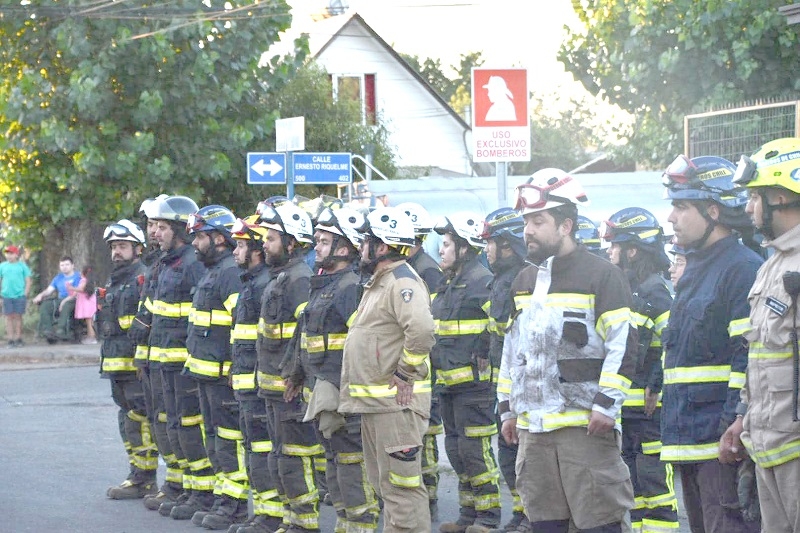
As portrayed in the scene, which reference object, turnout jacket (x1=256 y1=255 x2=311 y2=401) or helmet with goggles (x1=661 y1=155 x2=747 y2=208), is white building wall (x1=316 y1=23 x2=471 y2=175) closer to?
turnout jacket (x1=256 y1=255 x2=311 y2=401)

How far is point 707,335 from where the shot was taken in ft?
19.3

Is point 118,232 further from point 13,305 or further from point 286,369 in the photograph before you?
point 13,305

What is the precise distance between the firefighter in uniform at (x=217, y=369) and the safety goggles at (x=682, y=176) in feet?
13.7

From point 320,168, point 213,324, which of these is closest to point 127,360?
point 213,324

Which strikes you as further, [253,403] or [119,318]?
[119,318]

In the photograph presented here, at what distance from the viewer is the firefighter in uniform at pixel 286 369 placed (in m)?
8.57

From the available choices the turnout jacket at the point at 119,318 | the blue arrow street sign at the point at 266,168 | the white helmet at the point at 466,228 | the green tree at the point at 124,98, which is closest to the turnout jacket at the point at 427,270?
the white helmet at the point at 466,228

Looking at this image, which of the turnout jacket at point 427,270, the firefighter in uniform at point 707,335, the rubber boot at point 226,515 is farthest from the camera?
the turnout jacket at point 427,270

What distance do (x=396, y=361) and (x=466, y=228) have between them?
218 cm

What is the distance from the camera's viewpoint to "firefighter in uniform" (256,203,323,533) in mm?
8570

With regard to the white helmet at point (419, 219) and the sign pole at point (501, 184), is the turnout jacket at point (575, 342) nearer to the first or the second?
the white helmet at point (419, 219)

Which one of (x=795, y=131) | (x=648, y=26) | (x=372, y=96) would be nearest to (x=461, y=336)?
(x=795, y=131)

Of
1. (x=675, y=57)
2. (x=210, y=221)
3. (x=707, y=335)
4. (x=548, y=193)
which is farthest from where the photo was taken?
(x=675, y=57)

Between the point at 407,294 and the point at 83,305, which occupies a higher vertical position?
the point at 407,294
